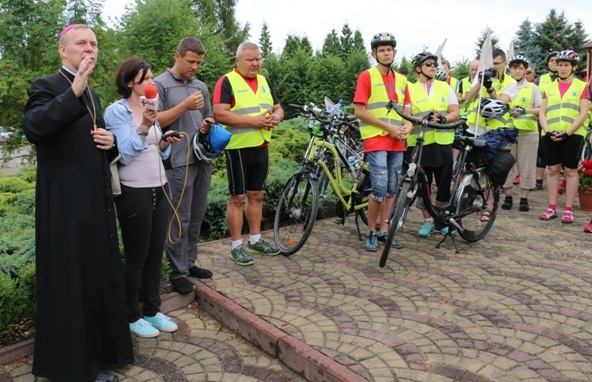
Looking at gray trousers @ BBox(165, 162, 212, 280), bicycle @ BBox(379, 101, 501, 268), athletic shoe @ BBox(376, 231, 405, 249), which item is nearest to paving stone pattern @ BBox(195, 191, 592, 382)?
athletic shoe @ BBox(376, 231, 405, 249)

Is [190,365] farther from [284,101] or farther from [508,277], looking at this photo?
[284,101]

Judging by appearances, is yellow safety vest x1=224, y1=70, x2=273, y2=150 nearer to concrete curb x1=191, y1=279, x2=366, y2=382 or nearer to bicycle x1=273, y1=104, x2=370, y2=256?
bicycle x1=273, y1=104, x2=370, y2=256

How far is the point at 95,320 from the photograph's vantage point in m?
3.06

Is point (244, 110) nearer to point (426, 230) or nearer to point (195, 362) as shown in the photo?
point (195, 362)

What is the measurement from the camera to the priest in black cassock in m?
2.86

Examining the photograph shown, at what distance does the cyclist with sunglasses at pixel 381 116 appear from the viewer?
17.1 ft

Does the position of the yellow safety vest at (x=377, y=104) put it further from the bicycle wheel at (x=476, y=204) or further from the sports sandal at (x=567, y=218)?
the sports sandal at (x=567, y=218)

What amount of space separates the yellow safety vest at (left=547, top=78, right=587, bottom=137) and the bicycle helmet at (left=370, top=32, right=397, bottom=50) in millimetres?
3103

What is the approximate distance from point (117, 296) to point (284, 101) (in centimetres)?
1731

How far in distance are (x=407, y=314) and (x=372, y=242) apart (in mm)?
1677

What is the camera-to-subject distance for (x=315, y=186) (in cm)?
537

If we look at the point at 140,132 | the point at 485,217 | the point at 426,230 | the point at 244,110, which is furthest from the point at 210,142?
the point at 485,217

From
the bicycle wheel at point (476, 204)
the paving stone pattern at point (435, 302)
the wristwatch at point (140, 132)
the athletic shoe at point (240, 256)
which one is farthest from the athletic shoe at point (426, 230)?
the wristwatch at point (140, 132)

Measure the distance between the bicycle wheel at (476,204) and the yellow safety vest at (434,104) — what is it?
54cm
